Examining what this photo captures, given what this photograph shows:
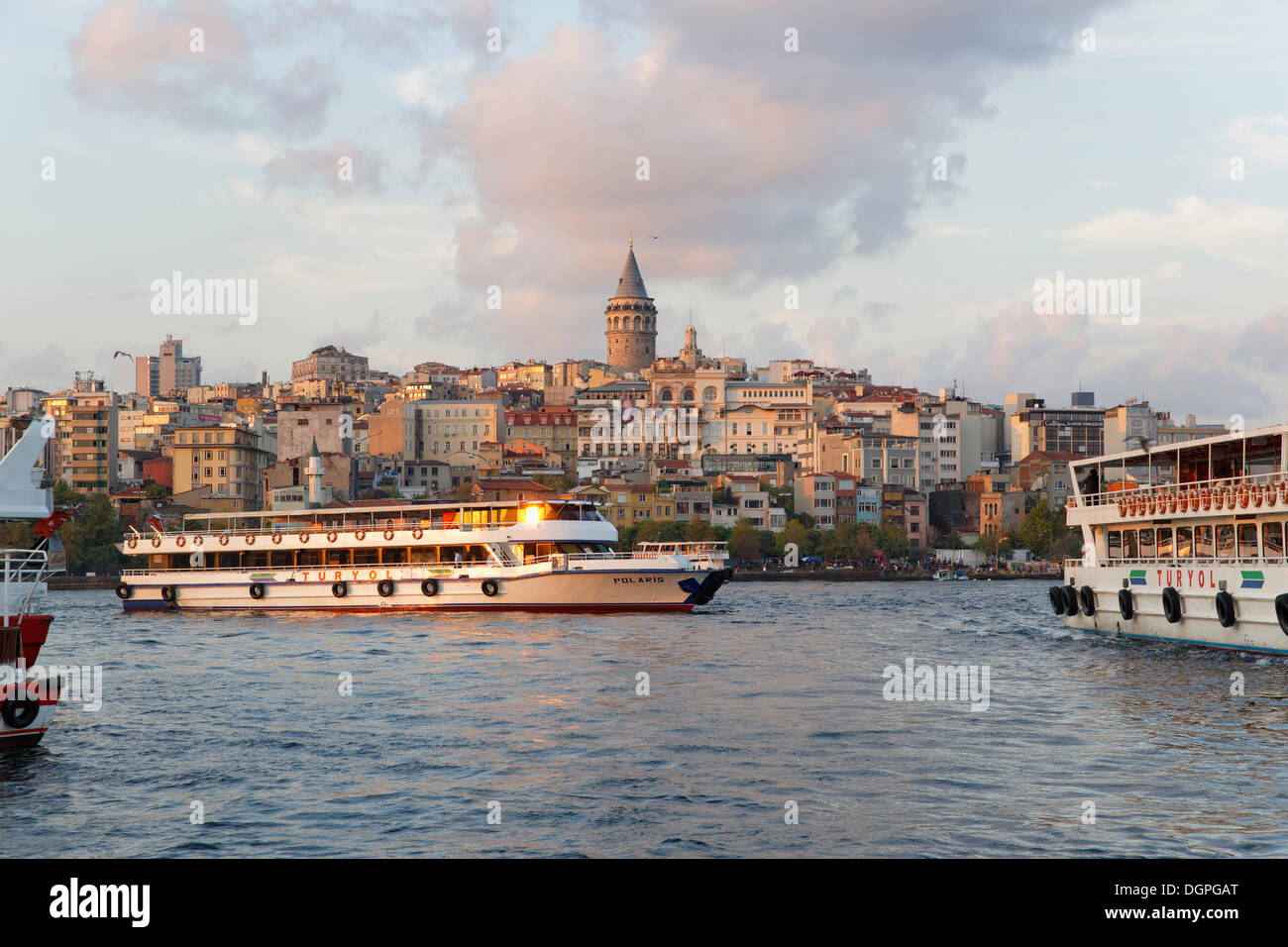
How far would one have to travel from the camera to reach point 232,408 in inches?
7121

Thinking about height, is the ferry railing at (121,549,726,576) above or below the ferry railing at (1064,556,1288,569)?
below

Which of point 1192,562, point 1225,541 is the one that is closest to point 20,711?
point 1192,562

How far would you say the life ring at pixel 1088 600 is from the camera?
129 ft

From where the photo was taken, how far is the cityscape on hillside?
113 metres

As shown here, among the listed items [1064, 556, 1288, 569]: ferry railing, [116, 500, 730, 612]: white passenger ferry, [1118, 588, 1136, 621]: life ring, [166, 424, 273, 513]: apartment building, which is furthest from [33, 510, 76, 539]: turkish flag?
[166, 424, 273, 513]: apartment building

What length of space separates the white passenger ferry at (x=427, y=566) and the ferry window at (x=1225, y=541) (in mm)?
19444

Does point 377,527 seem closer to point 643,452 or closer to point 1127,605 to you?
point 1127,605

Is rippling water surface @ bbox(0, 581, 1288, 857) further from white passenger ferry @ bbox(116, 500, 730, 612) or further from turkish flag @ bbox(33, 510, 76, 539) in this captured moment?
white passenger ferry @ bbox(116, 500, 730, 612)

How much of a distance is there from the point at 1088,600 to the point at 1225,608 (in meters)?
9.12

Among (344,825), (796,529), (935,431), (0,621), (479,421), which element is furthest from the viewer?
(479,421)

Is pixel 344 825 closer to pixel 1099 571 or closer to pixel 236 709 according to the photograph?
pixel 236 709

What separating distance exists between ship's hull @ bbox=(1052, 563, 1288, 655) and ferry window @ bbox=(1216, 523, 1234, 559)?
68 centimetres

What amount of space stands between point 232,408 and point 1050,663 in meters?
163

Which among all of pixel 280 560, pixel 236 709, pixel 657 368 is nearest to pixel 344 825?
pixel 236 709
